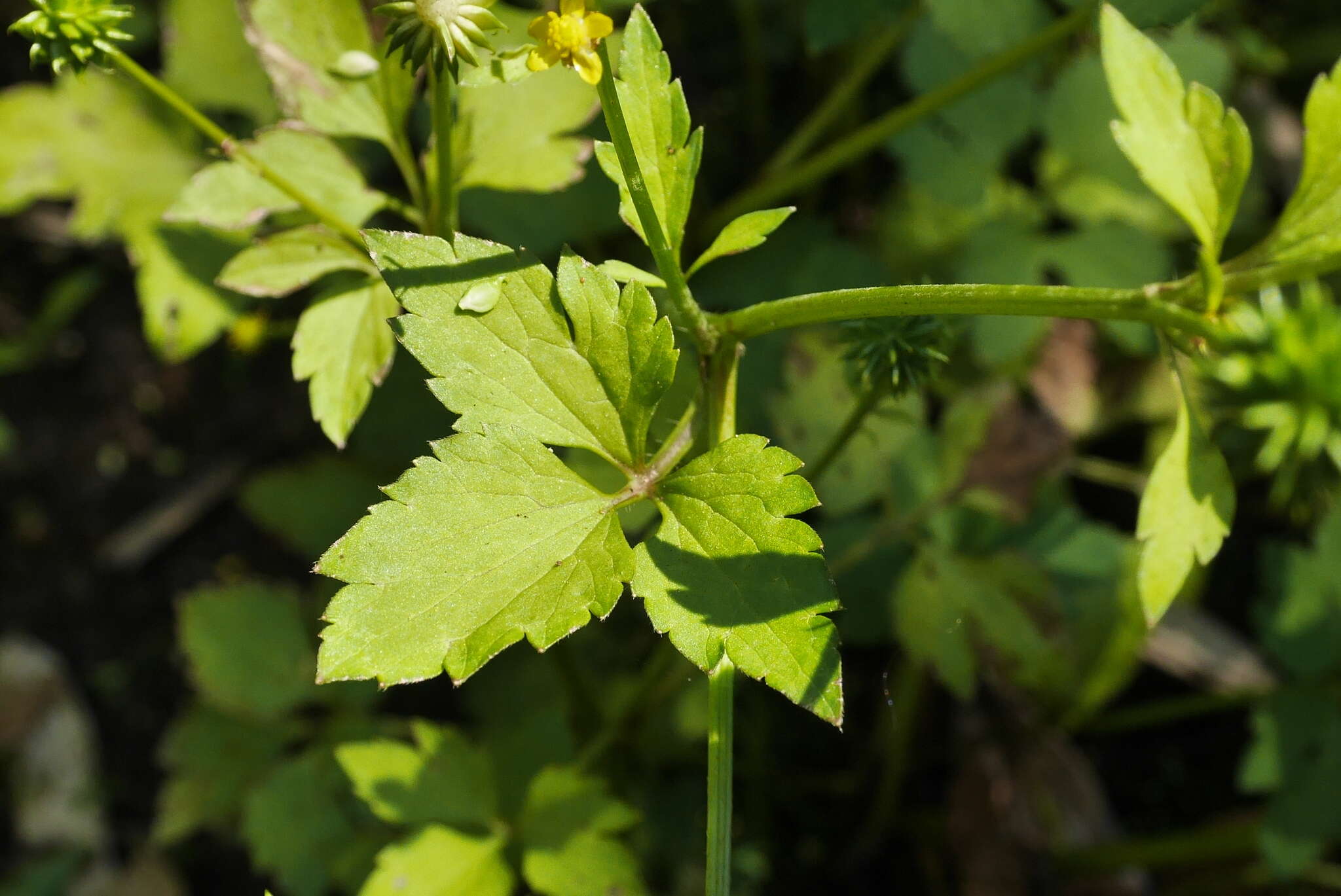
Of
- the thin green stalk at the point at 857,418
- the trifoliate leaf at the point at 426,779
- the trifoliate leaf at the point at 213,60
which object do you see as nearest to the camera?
the thin green stalk at the point at 857,418

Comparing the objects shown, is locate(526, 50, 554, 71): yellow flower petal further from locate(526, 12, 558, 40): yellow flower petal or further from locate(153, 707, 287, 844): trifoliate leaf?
locate(153, 707, 287, 844): trifoliate leaf

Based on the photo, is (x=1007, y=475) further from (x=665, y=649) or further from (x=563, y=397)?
(x=563, y=397)

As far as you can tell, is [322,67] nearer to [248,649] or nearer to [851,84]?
[851,84]

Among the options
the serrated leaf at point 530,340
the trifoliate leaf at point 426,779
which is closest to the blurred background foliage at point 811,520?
the trifoliate leaf at point 426,779

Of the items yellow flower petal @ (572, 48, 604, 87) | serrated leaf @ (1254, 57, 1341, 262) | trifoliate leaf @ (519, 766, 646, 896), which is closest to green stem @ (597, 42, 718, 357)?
yellow flower petal @ (572, 48, 604, 87)

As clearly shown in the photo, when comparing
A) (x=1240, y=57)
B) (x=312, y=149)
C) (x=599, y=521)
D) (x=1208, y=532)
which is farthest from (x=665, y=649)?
(x=1240, y=57)

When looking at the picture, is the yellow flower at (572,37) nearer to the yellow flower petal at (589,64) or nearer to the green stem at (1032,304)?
the yellow flower petal at (589,64)
